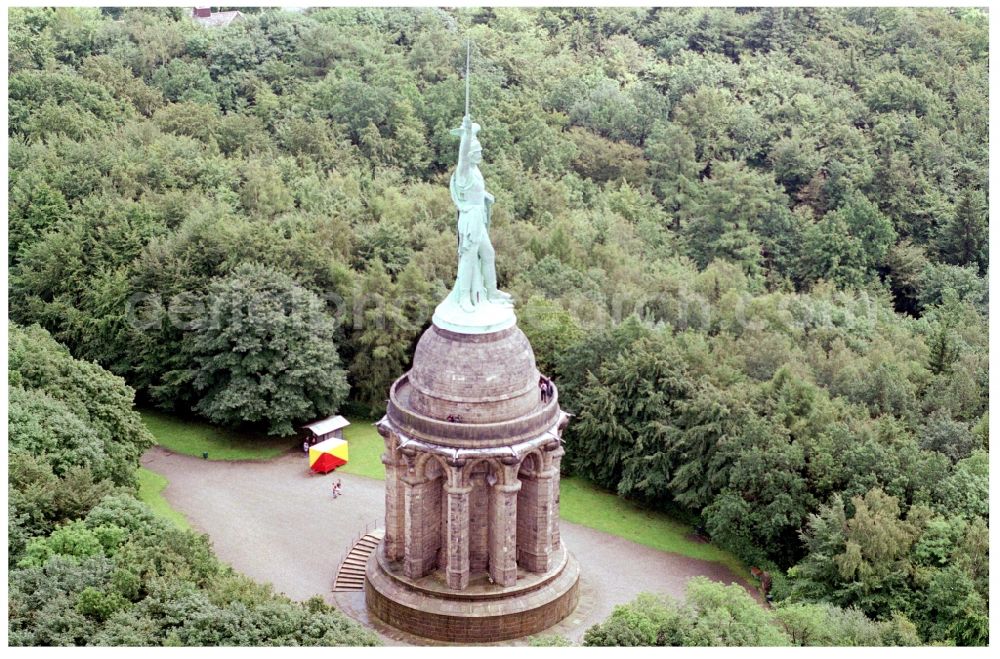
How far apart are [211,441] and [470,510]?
29668 mm

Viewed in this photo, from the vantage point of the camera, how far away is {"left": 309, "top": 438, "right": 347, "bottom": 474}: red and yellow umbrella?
71.8m

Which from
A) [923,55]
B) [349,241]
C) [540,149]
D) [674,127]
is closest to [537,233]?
[349,241]

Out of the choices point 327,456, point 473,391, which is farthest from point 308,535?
point 473,391

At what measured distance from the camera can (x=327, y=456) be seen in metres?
72.0

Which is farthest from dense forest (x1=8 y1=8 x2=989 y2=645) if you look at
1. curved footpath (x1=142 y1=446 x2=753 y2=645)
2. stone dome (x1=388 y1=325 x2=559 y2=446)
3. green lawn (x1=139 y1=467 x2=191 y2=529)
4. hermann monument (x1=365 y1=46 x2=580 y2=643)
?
stone dome (x1=388 y1=325 x2=559 y2=446)

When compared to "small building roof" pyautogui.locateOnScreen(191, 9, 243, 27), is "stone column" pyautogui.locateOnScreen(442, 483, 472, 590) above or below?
below

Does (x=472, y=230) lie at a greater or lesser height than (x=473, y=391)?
greater

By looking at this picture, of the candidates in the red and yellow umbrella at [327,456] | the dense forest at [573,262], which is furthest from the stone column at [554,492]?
the red and yellow umbrella at [327,456]

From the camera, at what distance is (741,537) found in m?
62.8

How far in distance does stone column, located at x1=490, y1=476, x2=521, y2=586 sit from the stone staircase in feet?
23.5

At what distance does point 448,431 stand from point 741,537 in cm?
2013

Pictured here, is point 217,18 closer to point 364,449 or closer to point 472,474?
point 364,449

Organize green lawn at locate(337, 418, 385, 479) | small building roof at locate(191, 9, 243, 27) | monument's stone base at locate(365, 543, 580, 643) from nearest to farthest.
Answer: monument's stone base at locate(365, 543, 580, 643)
green lawn at locate(337, 418, 385, 479)
small building roof at locate(191, 9, 243, 27)

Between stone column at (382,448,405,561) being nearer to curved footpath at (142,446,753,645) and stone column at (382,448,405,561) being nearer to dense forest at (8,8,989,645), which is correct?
curved footpath at (142,446,753,645)
